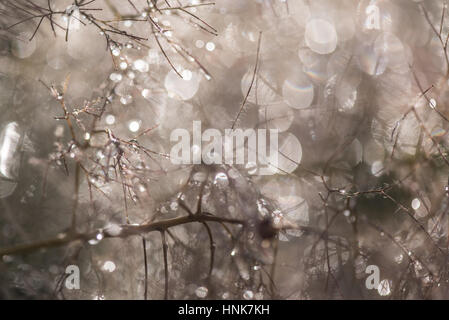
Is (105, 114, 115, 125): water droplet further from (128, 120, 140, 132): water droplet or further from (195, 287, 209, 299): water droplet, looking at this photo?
(195, 287, 209, 299): water droplet

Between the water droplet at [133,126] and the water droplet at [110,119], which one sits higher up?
the water droplet at [133,126]

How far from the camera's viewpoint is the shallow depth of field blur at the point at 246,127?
2.86 meters

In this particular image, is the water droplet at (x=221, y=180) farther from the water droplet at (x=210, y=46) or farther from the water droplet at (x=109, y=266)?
the water droplet at (x=210, y=46)

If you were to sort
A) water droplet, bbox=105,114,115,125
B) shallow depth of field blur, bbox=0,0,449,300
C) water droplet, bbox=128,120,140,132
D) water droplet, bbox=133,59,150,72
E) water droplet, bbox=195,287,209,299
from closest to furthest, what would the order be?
water droplet, bbox=195,287,209,299 → shallow depth of field blur, bbox=0,0,449,300 → water droplet, bbox=133,59,150,72 → water droplet, bbox=105,114,115,125 → water droplet, bbox=128,120,140,132

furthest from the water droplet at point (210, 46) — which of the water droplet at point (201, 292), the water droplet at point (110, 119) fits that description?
the water droplet at point (201, 292)

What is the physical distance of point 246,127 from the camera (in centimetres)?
396

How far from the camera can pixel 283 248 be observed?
411 cm

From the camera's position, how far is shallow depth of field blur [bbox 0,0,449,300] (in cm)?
286

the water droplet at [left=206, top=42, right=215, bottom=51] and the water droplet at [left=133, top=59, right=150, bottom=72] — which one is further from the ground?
the water droplet at [left=206, top=42, right=215, bottom=51]

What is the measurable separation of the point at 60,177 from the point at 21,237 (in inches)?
35.0

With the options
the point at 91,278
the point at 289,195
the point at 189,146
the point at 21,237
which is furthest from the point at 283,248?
the point at 21,237

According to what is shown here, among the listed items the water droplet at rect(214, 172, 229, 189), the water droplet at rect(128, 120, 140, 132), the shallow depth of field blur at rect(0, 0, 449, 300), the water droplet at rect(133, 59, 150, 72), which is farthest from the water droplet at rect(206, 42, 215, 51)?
the water droplet at rect(214, 172, 229, 189)

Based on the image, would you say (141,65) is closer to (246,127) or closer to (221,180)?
(246,127)

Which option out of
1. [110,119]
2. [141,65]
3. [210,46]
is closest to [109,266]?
[110,119]
